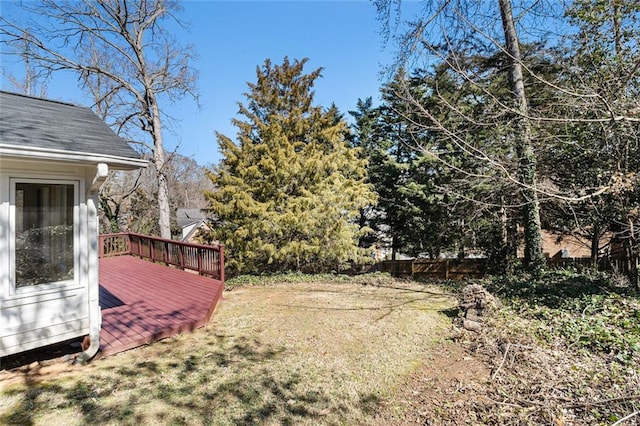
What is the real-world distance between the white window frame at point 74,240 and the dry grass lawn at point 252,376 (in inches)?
37.1

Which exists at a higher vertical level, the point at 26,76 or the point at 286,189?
the point at 26,76

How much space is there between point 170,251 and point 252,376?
6.41m

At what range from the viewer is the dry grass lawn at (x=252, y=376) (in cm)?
283

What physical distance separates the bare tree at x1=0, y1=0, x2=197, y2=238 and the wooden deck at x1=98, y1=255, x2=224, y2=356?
490 centimetres

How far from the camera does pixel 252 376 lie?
349 centimetres

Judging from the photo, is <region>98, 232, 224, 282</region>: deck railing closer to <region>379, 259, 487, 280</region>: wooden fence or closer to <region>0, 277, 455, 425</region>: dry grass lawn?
<region>0, 277, 455, 425</region>: dry grass lawn

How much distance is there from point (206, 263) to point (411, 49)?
22.9 feet

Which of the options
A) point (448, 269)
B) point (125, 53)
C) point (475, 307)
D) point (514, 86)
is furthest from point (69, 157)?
point (448, 269)

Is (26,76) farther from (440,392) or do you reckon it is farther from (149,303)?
(440,392)

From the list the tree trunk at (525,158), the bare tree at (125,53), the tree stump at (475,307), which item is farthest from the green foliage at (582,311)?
the bare tree at (125,53)

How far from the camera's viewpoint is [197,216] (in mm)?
35156

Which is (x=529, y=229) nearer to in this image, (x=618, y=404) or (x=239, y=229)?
(x=618, y=404)

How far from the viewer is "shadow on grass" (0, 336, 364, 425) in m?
2.78

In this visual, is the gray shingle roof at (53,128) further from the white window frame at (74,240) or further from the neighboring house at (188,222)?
the neighboring house at (188,222)
